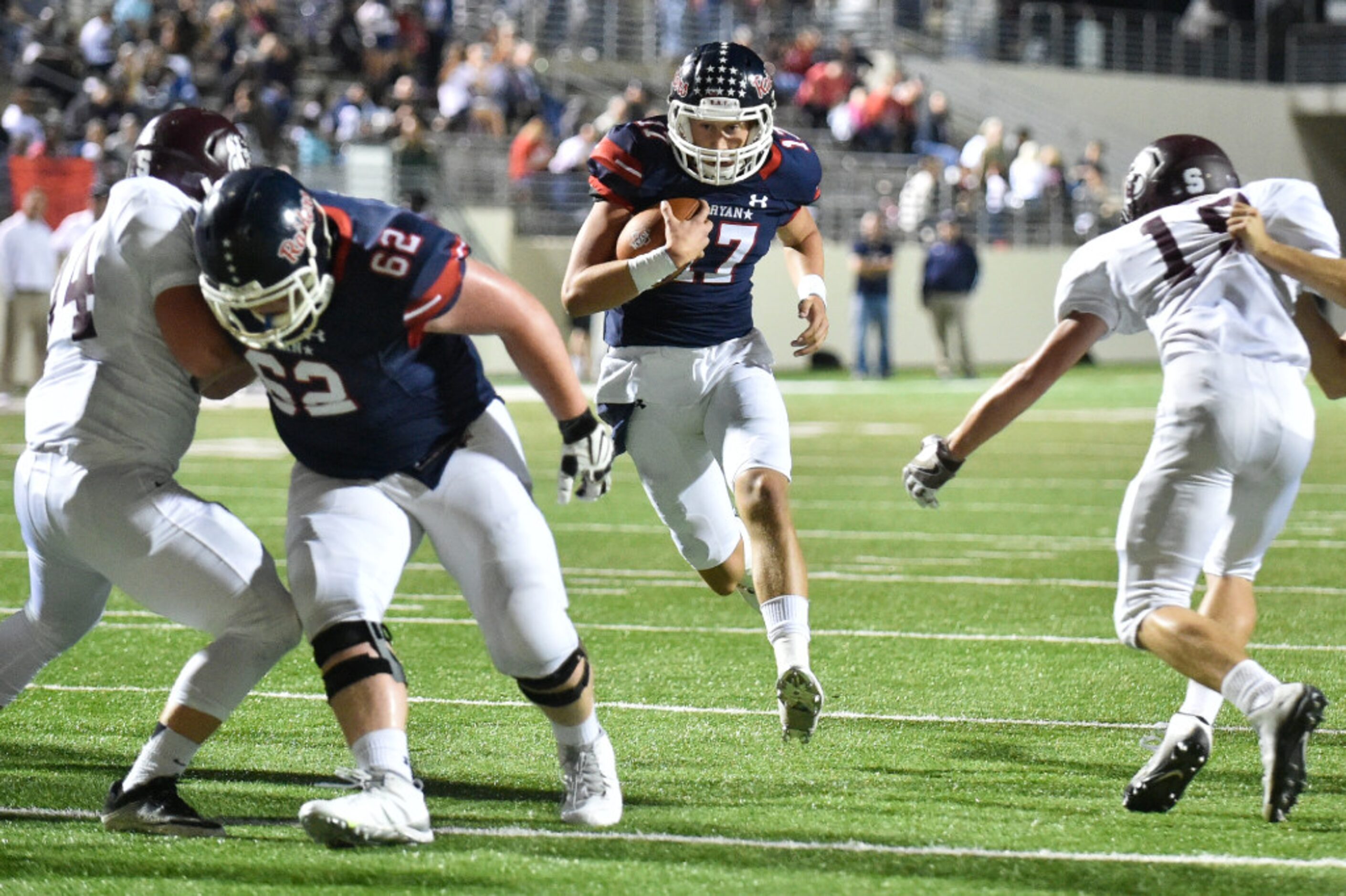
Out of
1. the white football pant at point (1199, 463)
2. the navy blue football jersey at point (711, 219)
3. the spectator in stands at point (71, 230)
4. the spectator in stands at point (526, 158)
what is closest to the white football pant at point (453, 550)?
the white football pant at point (1199, 463)

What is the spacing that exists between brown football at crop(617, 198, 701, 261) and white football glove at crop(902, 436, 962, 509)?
1145 millimetres

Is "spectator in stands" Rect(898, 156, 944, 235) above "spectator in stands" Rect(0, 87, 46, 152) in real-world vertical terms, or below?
below

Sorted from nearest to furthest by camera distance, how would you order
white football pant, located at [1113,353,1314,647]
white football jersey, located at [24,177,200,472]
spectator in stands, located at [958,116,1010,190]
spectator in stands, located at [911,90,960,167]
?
white football jersey, located at [24,177,200,472] → white football pant, located at [1113,353,1314,647] → spectator in stands, located at [958,116,1010,190] → spectator in stands, located at [911,90,960,167]

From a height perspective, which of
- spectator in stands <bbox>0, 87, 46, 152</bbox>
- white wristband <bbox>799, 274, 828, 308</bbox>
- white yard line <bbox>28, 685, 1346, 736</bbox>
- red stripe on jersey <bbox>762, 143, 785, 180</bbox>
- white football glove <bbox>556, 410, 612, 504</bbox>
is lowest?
spectator in stands <bbox>0, 87, 46, 152</bbox>

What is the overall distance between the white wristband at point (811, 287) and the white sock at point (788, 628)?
106 cm

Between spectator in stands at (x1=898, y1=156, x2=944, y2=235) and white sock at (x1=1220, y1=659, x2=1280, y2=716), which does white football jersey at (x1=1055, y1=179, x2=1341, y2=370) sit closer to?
white sock at (x1=1220, y1=659, x2=1280, y2=716)

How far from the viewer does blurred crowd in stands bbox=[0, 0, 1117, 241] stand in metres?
20.1

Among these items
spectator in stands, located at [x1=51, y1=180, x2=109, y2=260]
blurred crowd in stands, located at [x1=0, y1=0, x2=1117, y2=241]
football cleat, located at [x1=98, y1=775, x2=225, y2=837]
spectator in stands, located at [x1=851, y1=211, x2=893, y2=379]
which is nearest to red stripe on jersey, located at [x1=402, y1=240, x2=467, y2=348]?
football cleat, located at [x1=98, y1=775, x2=225, y2=837]

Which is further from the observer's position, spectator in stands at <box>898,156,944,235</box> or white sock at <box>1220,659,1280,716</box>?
spectator in stands at <box>898,156,944,235</box>

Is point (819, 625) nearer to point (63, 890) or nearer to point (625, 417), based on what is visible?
point (625, 417)

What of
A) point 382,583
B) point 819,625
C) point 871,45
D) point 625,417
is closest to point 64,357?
point 382,583

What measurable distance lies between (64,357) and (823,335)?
8.07 feet

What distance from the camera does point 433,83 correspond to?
2322 centimetres

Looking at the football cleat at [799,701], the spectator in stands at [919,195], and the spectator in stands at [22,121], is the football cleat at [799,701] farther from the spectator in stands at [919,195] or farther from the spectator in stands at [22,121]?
the spectator in stands at [919,195]
